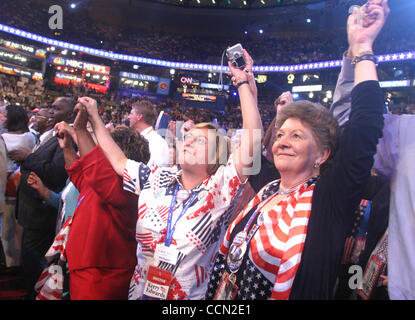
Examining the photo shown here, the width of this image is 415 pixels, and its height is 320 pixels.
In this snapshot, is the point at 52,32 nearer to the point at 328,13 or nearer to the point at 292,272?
the point at 328,13

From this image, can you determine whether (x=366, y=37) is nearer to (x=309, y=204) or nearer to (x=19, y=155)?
(x=309, y=204)

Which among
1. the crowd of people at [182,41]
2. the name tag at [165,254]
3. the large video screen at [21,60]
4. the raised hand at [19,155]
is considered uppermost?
the crowd of people at [182,41]

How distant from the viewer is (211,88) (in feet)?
81.0

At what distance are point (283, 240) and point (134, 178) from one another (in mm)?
958

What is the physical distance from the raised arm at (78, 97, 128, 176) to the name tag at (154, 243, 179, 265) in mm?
543

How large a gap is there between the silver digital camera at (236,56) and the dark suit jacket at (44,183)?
1983 mm

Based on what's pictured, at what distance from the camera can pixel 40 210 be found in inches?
122

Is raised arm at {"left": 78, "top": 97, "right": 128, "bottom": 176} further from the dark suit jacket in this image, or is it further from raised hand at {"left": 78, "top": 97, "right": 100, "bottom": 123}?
the dark suit jacket

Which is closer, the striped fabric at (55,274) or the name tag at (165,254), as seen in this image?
the name tag at (165,254)

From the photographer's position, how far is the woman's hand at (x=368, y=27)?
1232 mm

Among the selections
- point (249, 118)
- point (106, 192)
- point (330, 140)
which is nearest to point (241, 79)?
point (249, 118)

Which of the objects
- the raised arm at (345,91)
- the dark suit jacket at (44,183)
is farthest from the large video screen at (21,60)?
the raised arm at (345,91)

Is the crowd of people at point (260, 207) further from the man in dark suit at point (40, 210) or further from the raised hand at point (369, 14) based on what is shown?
the man in dark suit at point (40, 210)

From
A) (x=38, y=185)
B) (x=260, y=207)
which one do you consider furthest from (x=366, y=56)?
(x=38, y=185)
